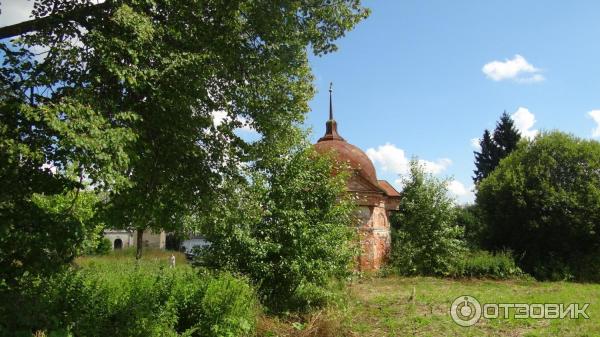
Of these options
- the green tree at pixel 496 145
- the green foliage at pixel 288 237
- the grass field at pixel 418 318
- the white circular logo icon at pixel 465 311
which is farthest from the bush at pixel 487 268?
the green tree at pixel 496 145

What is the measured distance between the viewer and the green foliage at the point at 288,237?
9.60 m

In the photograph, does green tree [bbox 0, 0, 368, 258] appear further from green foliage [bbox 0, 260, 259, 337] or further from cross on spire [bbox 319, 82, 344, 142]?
cross on spire [bbox 319, 82, 344, 142]

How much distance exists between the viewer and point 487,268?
62.8 ft

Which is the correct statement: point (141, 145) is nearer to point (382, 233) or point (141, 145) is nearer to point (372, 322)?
point (372, 322)

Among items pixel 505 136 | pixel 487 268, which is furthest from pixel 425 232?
Result: pixel 505 136

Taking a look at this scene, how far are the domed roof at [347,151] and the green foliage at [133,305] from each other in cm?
1358

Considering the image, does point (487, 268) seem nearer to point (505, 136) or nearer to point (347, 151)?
point (347, 151)

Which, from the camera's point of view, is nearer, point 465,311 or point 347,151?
point 465,311

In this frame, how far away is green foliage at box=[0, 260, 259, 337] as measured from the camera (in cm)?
560

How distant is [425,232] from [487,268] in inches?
110

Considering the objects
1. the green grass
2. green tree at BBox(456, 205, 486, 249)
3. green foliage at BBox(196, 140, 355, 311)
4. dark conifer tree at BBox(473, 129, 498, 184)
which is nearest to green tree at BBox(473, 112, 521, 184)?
dark conifer tree at BBox(473, 129, 498, 184)

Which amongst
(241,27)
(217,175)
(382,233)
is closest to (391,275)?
(382,233)

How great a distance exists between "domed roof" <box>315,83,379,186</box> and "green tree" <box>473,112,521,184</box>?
25098 mm

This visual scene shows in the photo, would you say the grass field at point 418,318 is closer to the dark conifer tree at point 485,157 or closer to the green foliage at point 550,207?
the green foliage at point 550,207
